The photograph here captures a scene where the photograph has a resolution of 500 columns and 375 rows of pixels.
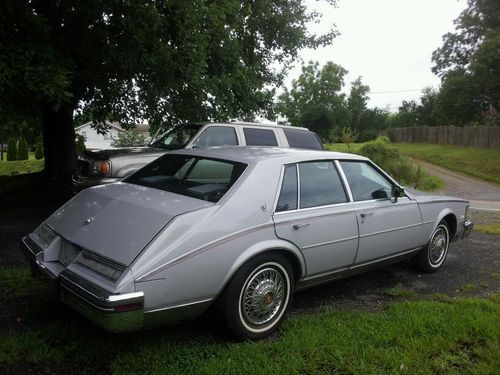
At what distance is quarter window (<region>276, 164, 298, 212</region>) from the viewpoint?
3730 millimetres

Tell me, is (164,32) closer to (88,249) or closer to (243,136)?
(243,136)

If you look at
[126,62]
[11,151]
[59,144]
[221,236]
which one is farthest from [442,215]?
[11,151]

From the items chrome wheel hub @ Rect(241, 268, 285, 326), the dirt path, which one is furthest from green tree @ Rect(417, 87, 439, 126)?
chrome wheel hub @ Rect(241, 268, 285, 326)

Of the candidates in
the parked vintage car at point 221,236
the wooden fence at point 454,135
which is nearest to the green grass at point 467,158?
the wooden fence at point 454,135

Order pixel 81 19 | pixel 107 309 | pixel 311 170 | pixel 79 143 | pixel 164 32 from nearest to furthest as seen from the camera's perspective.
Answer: pixel 107 309
pixel 311 170
pixel 81 19
pixel 164 32
pixel 79 143

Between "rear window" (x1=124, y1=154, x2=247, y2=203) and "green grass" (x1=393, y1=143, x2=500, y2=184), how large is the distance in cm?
2174

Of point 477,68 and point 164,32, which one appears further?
point 477,68

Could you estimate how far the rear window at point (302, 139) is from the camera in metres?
9.20

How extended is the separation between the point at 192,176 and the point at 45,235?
4.42 feet

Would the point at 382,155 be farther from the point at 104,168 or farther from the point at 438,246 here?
the point at 104,168

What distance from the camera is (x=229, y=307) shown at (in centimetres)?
325

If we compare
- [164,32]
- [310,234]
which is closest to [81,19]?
[164,32]

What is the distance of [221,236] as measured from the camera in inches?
126

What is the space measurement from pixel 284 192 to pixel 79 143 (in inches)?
442
